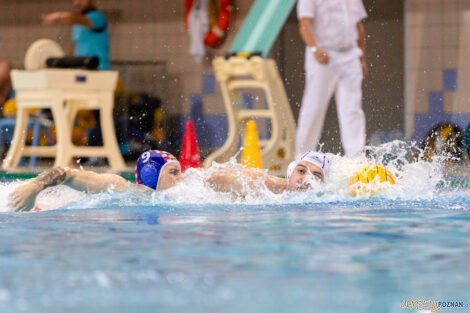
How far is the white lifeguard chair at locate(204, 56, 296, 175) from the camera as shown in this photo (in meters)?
8.45

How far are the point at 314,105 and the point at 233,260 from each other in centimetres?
533

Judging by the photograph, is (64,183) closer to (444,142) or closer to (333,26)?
(333,26)

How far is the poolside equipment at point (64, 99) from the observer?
27.5ft

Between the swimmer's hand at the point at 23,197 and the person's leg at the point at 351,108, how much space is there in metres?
3.81

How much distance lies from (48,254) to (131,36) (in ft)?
28.5

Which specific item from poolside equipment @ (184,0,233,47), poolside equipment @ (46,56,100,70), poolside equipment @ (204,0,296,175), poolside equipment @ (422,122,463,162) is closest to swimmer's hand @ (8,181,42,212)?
poolside equipment @ (204,0,296,175)

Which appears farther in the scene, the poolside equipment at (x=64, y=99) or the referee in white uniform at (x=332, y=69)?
the poolside equipment at (x=64, y=99)

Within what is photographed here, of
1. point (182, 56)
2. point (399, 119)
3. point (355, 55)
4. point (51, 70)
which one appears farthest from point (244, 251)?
point (182, 56)

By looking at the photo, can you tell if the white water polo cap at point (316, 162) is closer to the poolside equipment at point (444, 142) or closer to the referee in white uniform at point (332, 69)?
the referee in white uniform at point (332, 69)

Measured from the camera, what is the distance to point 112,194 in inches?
191

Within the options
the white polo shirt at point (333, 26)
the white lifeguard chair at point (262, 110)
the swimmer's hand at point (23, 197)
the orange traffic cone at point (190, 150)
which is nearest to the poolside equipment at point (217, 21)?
the white lifeguard chair at point (262, 110)

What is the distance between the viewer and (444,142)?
9.39 meters

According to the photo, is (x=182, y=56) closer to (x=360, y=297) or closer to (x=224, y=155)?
(x=224, y=155)

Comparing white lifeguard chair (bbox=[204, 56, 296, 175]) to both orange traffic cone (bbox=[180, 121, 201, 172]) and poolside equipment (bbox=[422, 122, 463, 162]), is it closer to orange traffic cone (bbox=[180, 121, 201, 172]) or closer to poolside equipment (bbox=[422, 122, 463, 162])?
orange traffic cone (bbox=[180, 121, 201, 172])
